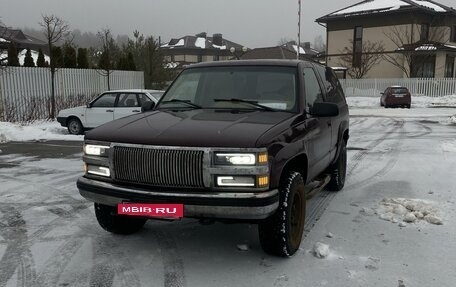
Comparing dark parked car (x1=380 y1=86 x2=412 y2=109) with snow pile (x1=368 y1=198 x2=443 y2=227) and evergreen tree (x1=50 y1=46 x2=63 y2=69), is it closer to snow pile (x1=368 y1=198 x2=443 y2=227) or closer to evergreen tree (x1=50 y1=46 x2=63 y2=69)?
evergreen tree (x1=50 y1=46 x2=63 y2=69)

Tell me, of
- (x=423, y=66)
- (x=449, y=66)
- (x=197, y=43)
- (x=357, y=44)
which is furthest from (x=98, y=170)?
(x=197, y=43)

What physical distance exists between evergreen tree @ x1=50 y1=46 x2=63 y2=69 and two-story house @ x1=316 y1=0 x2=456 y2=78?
2840 cm

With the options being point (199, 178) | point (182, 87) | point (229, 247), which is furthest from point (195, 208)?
point (182, 87)

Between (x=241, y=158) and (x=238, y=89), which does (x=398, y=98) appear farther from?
(x=241, y=158)

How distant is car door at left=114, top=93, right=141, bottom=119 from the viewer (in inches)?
505

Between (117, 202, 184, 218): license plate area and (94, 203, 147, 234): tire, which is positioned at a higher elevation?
(117, 202, 184, 218): license plate area

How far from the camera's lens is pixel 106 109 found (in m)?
13.2

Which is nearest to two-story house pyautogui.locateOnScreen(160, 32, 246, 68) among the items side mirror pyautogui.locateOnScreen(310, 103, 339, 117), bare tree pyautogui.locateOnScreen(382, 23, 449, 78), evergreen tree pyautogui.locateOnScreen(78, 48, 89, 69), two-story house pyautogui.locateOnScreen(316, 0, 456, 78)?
two-story house pyautogui.locateOnScreen(316, 0, 456, 78)

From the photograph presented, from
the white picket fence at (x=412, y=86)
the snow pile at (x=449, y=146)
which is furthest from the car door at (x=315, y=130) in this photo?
the white picket fence at (x=412, y=86)

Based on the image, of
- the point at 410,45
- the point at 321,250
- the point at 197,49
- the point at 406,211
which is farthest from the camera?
the point at 197,49

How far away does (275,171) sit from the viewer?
3719 millimetres

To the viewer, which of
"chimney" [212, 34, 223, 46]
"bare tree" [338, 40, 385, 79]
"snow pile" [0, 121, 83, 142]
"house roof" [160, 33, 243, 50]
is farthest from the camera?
"chimney" [212, 34, 223, 46]

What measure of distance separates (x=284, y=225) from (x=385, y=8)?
40972mm

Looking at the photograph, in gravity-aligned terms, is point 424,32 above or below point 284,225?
above
